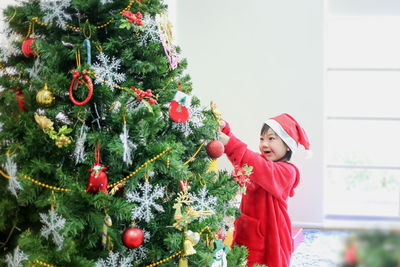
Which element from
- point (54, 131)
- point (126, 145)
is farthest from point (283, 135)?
point (54, 131)

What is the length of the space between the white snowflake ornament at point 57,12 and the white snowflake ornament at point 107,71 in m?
0.13

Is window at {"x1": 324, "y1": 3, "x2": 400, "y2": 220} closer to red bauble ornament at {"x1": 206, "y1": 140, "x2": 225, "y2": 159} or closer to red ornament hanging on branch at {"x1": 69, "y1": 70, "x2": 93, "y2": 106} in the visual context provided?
red bauble ornament at {"x1": 206, "y1": 140, "x2": 225, "y2": 159}

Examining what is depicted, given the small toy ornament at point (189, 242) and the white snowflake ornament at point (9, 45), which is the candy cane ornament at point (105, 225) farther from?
the white snowflake ornament at point (9, 45)

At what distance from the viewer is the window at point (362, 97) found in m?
3.67

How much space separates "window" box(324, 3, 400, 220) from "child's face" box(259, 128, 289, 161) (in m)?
1.99

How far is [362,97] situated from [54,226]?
3471 mm

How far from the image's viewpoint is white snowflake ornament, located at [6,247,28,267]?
971mm

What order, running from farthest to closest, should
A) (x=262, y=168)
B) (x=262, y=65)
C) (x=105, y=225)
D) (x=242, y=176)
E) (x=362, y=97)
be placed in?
(x=362, y=97) → (x=262, y=65) → (x=262, y=168) → (x=242, y=176) → (x=105, y=225)

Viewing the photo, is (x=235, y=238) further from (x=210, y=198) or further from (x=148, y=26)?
(x=148, y=26)

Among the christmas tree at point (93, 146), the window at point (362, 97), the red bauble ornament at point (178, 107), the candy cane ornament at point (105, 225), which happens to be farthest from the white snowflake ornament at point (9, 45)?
the window at point (362, 97)

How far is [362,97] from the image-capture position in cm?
374

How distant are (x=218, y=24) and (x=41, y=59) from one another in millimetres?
2776

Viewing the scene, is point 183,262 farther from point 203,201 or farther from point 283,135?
point 283,135

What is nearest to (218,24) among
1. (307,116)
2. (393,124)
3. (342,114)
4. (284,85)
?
(284,85)
